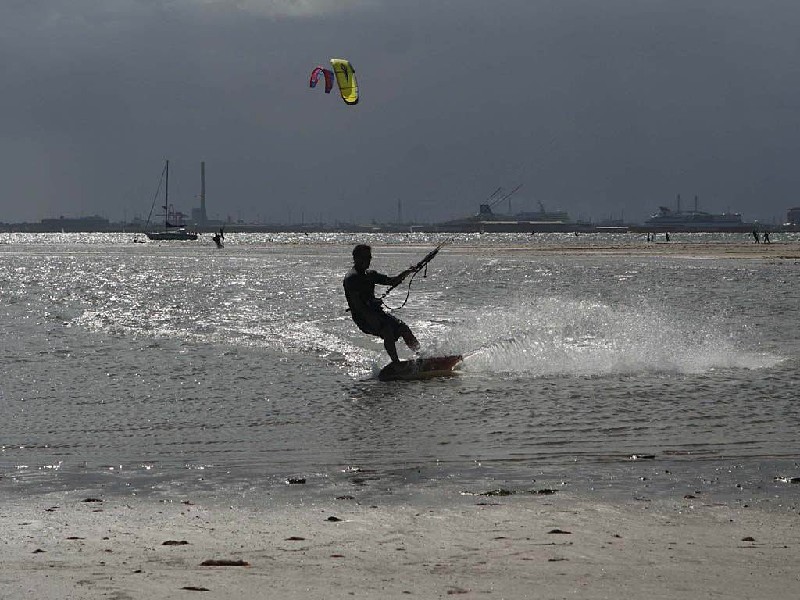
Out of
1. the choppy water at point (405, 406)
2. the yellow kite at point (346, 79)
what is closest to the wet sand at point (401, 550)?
the choppy water at point (405, 406)

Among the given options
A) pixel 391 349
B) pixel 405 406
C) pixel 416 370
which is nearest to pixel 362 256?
pixel 391 349

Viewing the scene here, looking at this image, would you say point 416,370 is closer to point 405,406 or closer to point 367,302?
point 367,302

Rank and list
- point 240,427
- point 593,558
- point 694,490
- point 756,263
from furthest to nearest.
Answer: point 756,263, point 240,427, point 694,490, point 593,558

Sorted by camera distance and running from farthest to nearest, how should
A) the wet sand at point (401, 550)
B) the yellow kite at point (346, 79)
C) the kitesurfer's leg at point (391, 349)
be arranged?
1. the yellow kite at point (346, 79)
2. the kitesurfer's leg at point (391, 349)
3. the wet sand at point (401, 550)

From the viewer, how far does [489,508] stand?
820 cm

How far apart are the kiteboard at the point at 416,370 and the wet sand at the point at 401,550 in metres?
8.37

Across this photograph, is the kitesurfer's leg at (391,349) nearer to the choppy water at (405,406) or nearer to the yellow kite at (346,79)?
the choppy water at (405,406)

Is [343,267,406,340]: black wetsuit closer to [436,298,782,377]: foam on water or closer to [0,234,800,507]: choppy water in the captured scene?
[0,234,800,507]: choppy water

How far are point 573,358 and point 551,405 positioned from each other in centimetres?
479

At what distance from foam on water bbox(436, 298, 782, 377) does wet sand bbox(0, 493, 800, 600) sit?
29.5 feet

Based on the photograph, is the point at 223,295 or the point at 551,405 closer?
the point at 551,405

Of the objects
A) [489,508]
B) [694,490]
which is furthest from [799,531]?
[489,508]

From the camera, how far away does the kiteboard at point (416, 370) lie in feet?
55.9

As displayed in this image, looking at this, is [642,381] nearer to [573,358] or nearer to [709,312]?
[573,358]
